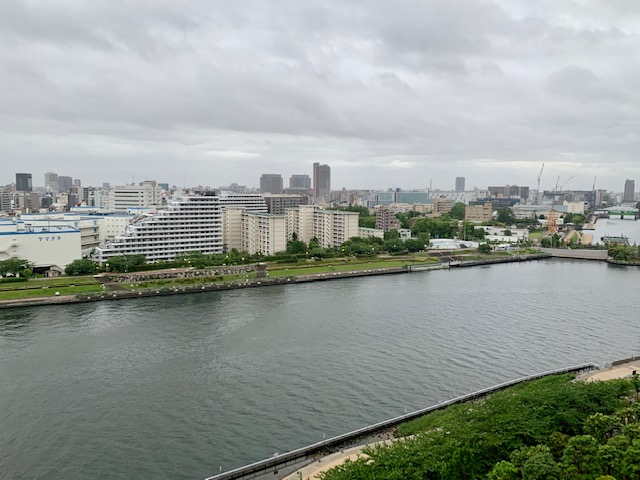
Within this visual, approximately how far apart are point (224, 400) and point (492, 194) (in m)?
106

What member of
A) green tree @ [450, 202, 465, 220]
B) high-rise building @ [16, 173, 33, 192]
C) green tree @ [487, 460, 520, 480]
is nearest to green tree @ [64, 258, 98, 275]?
green tree @ [487, 460, 520, 480]

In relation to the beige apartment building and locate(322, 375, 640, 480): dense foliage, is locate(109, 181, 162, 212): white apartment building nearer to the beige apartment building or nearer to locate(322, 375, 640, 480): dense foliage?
locate(322, 375, 640, 480): dense foliage

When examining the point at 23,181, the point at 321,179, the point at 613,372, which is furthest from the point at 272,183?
the point at 613,372

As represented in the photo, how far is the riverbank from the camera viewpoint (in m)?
15.3

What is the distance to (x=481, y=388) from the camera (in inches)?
343

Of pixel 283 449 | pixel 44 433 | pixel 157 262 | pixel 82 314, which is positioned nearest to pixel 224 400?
pixel 283 449

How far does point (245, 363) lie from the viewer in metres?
10.0

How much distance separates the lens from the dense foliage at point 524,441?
491 centimetres

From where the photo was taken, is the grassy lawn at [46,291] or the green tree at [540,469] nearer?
the green tree at [540,469]

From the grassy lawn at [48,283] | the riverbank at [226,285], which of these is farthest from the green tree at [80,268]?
the riverbank at [226,285]

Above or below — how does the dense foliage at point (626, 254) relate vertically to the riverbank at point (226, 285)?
above

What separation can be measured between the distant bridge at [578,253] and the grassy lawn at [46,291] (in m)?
25.5

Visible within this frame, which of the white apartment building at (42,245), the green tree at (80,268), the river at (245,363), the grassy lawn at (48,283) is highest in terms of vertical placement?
the white apartment building at (42,245)

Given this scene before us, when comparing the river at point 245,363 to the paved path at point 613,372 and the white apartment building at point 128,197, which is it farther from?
the white apartment building at point 128,197
